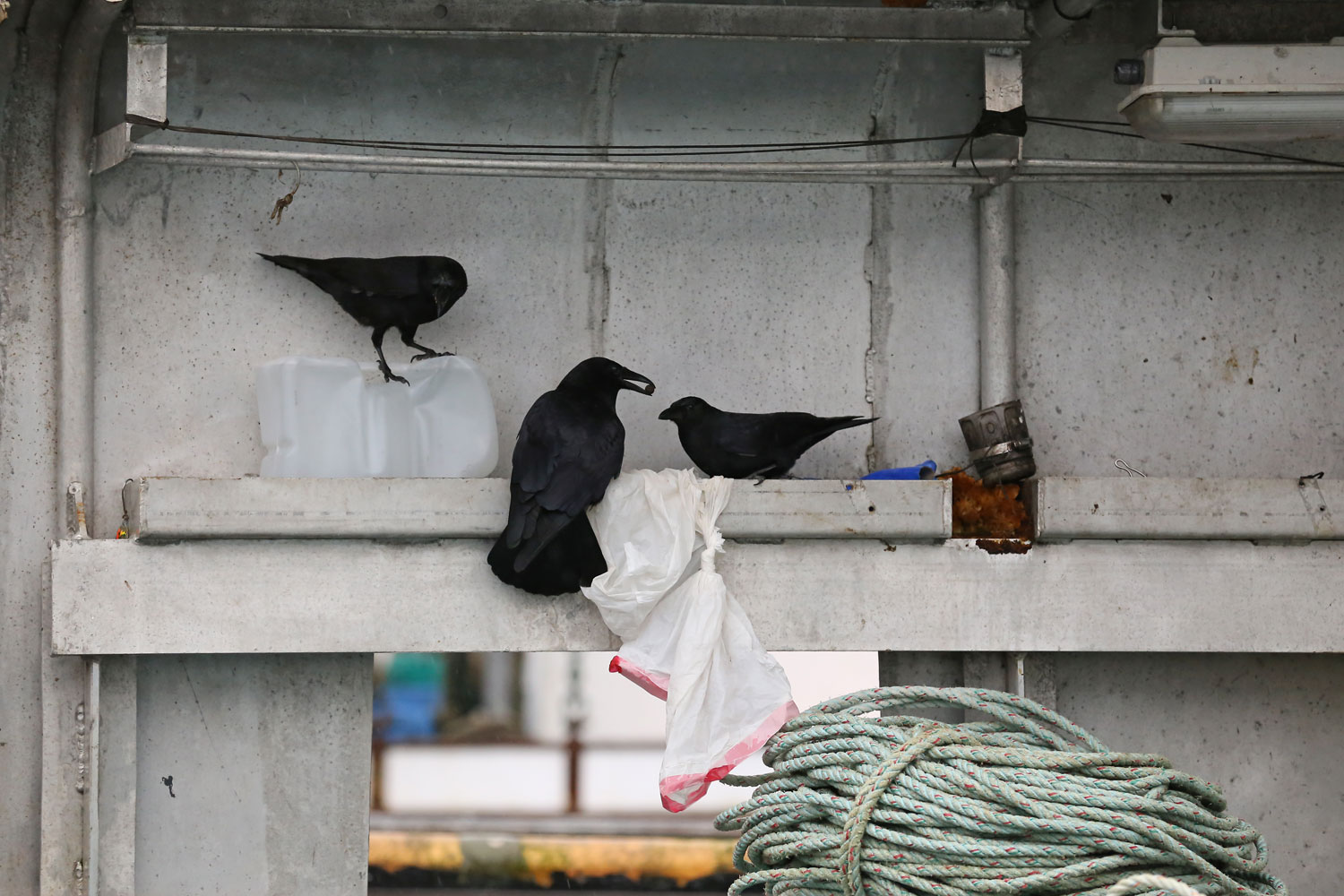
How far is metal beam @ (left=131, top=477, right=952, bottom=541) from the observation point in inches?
132

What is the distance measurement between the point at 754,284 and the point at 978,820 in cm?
240

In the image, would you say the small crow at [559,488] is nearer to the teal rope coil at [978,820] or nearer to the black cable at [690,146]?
the black cable at [690,146]

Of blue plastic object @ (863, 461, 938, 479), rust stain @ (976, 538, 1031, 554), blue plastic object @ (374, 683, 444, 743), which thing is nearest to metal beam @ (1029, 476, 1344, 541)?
rust stain @ (976, 538, 1031, 554)

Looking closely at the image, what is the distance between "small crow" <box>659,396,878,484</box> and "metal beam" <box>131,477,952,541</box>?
93mm

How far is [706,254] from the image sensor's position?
3.88 m

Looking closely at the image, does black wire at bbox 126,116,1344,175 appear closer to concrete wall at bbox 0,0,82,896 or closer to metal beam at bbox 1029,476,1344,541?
concrete wall at bbox 0,0,82,896

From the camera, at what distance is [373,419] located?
366 cm

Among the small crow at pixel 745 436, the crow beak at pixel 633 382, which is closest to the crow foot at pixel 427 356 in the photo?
the crow beak at pixel 633 382

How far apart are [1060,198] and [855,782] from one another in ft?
8.60

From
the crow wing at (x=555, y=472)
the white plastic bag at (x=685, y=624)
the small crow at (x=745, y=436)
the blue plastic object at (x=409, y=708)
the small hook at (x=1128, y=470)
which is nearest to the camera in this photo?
the white plastic bag at (x=685, y=624)

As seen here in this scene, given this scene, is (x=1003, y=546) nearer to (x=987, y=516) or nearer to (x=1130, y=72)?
(x=987, y=516)

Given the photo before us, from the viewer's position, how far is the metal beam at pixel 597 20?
332 centimetres

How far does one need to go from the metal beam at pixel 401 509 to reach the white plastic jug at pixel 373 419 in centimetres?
20

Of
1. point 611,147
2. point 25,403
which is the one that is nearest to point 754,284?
point 611,147
